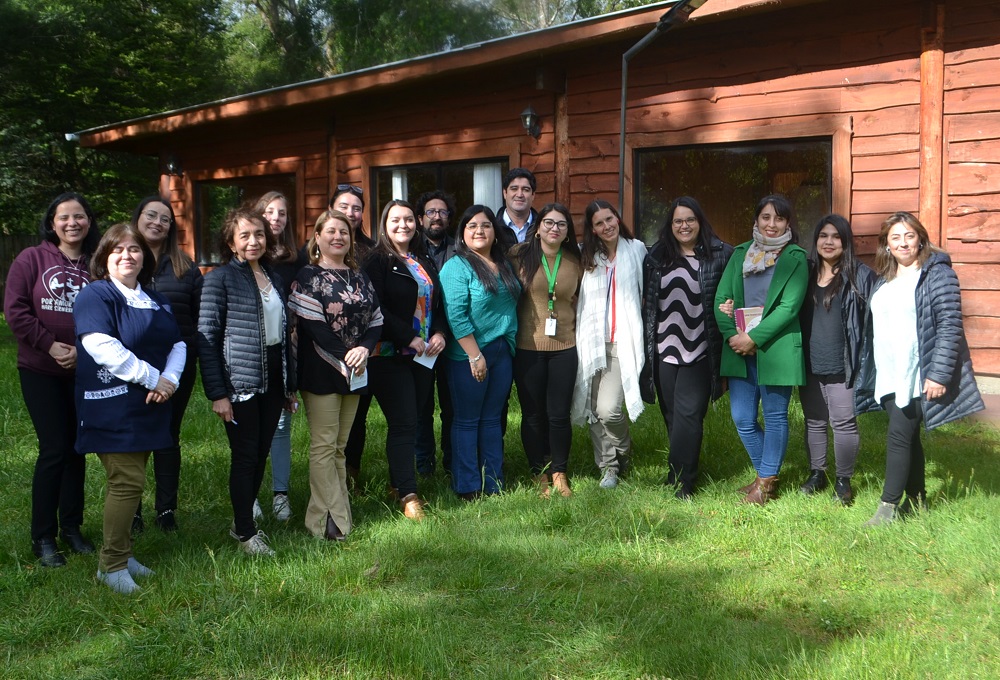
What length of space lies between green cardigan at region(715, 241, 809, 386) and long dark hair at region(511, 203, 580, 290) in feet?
3.36

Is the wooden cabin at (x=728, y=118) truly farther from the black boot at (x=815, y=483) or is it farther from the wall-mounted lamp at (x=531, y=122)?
the black boot at (x=815, y=483)

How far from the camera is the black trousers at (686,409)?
5328 millimetres

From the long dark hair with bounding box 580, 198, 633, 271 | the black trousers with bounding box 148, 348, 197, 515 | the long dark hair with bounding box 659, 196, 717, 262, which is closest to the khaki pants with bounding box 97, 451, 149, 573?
the black trousers with bounding box 148, 348, 197, 515

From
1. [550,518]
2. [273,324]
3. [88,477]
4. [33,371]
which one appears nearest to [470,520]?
[550,518]

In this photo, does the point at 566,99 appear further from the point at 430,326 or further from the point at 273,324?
the point at 273,324

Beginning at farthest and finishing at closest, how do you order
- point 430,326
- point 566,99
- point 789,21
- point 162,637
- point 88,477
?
1. point 566,99
2. point 789,21
3. point 88,477
4. point 430,326
5. point 162,637

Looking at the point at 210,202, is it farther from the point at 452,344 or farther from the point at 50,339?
the point at 50,339

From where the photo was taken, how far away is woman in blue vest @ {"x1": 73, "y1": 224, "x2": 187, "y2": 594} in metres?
Answer: 3.93

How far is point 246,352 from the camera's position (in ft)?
14.2

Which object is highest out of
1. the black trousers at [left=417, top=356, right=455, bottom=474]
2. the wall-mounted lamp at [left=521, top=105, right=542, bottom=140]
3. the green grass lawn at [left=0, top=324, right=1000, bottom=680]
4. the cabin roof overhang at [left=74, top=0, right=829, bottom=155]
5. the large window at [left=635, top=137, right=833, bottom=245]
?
the cabin roof overhang at [left=74, top=0, right=829, bottom=155]

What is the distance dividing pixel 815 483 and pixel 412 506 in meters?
2.45

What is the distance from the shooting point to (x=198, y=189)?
528 inches

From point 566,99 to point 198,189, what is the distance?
6.85 metres

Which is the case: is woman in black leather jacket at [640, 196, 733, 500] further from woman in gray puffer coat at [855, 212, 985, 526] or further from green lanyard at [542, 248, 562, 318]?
woman in gray puffer coat at [855, 212, 985, 526]
